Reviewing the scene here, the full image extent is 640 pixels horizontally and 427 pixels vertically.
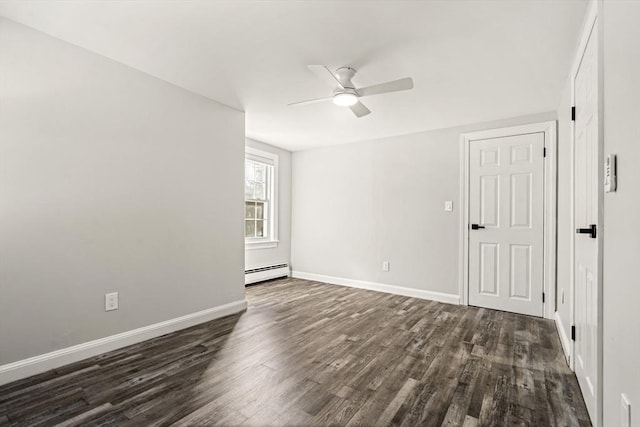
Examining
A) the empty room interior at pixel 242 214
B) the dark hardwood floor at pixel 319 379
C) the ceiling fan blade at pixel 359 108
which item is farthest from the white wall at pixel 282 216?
the ceiling fan blade at pixel 359 108

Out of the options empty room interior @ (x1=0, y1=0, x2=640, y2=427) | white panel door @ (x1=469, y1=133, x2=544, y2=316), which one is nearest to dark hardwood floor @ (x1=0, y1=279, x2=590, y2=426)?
empty room interior @ (x1=0, y1=0, x2=640, y2=427)

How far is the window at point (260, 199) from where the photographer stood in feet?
16.1

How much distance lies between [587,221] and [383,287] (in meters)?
2.93

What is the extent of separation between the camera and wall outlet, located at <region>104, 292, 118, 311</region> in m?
2.41

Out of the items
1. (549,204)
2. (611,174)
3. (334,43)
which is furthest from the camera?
(549,204)

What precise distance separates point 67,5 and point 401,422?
3.03 m

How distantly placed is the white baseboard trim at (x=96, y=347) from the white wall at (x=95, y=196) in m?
0.05

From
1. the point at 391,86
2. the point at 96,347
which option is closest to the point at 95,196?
the point at 96,347

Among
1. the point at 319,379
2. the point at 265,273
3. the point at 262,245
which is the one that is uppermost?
the point at 262,245

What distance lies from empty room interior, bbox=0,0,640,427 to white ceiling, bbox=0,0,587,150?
2cm

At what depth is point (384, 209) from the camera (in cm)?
455

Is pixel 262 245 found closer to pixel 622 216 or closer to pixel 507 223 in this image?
pixel 507 223

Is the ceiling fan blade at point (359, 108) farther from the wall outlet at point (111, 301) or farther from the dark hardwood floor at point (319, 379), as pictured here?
the wall outlet at point (111, 301)

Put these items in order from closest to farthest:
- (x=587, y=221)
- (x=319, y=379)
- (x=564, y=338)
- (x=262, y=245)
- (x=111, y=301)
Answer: (x=587, y=221) → (x=319, y=379) → (x=111, y=301) → (x=564, y=338) → (x=262, y=245)
